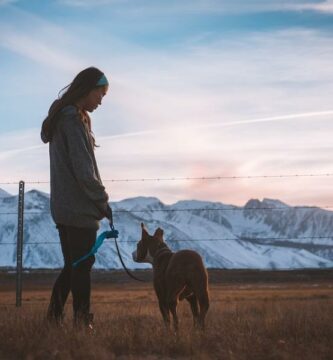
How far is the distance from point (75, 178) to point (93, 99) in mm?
837

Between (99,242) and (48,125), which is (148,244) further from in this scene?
(48,125)

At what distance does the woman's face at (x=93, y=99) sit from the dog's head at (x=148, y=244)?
3.87 m

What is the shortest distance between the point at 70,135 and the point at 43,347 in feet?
6.64

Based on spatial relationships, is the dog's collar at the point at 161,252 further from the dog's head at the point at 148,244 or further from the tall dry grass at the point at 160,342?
the tall dry grass at the point at 160,342

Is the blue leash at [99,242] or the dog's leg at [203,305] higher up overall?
the blue leash at [99,242]

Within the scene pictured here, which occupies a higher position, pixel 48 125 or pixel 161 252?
pixel 48 125

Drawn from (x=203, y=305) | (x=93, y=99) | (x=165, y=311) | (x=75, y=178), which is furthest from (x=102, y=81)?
(x=165, y=311)

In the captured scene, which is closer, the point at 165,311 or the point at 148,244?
the point at 165,311

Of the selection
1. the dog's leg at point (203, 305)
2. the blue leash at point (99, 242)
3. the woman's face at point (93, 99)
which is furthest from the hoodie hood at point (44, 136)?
the dog's leg at point (203, 305)

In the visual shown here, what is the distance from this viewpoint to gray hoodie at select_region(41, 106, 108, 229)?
283 inches

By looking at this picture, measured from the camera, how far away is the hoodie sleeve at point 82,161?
7164 mm

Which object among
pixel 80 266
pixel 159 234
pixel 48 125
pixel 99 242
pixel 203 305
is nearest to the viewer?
pixel 80 266

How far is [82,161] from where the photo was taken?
23.6 feet

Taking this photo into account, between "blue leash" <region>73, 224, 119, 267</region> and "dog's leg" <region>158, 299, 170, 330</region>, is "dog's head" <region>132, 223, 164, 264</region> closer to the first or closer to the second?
"dog's leg" <region>158, 299, 170, 330</region>
